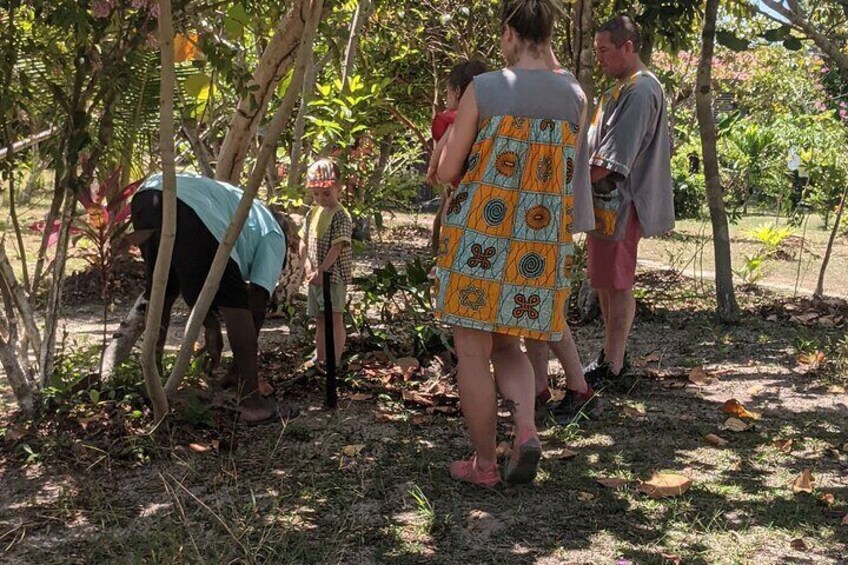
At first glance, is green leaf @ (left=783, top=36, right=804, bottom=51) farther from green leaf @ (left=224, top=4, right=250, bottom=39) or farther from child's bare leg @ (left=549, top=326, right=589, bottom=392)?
green leaf @ (left=224, top=4, right=250, bottom=39)

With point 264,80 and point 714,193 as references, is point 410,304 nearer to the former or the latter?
point 264,80

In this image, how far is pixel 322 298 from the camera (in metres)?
5.18

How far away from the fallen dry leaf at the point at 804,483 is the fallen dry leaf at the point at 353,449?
1.67 meters

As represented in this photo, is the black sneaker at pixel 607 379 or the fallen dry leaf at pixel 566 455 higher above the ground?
the black sneaker at pixel 607 379

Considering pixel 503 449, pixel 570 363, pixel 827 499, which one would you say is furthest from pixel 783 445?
pixel 503 449

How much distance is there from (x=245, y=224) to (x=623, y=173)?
1.71m

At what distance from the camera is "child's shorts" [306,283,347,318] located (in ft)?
16.7

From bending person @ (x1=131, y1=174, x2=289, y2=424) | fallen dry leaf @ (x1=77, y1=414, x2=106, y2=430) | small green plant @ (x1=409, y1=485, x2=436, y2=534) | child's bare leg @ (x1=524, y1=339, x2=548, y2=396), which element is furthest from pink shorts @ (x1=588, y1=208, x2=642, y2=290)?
fallen dry leaf @ (x1=77, y1=414, x2=106, y2=430)

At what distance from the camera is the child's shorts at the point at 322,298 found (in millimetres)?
5082

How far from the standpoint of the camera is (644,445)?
13.7 feet

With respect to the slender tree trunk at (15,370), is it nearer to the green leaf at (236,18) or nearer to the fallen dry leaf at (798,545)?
the green leaf at (236,18)

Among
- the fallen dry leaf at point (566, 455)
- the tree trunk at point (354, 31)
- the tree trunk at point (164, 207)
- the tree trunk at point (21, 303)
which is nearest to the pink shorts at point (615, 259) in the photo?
the fallen dry leaf at point (566, 455)

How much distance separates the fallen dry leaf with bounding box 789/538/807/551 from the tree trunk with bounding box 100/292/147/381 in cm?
293

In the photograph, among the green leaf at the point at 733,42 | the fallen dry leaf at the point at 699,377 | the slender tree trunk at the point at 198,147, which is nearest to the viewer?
the fallen dry leaf at the point at 699,377
